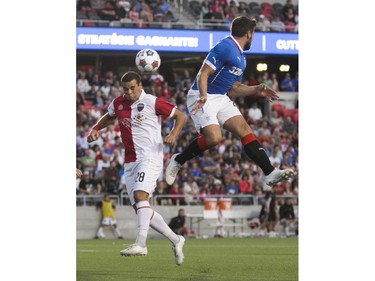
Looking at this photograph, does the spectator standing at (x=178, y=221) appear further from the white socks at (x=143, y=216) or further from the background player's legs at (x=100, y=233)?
the white socks at (x=143, y=216)

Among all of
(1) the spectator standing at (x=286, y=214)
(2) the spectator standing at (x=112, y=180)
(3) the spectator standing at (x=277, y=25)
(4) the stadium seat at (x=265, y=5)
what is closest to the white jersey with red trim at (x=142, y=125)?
(2) the spectator standing at (x=112, y=180)

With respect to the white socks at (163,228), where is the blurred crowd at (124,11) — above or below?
above

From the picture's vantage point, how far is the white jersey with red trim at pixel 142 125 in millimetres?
9781

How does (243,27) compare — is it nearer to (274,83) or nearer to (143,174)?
(143,174)

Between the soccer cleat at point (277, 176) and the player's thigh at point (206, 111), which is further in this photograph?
the player's thigh at point (206, 111)

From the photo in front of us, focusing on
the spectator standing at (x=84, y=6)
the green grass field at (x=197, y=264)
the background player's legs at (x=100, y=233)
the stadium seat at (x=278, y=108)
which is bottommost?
the background player's legs at (x=100, y=233)

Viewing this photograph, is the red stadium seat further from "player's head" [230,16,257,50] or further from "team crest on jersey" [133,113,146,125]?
"team crest on jersey" [133,113,146,125]

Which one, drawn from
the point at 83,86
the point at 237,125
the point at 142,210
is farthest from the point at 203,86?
the point at 83,86

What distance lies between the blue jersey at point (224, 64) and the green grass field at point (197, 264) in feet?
6.83

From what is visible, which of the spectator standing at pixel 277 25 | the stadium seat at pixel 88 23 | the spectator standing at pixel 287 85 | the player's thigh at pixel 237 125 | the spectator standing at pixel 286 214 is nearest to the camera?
the player's thigh at pixel 237 125

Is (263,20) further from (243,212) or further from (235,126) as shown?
(235,126)

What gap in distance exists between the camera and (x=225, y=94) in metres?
10.3
